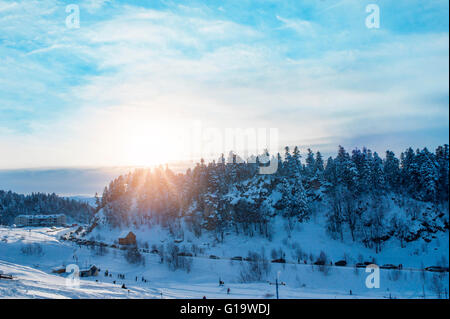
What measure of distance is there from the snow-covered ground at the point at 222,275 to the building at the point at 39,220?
99.9 meters

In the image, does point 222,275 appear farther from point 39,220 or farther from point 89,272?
point 39,220

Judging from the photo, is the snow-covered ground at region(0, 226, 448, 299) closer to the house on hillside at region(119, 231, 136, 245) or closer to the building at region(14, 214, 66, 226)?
the house on hillside at region(119, 231, 136, 245)

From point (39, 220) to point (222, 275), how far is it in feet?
506

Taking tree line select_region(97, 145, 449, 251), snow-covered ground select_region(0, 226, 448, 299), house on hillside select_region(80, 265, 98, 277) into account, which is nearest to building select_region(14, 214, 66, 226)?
tree line select_region(97, 145, 449, 251)

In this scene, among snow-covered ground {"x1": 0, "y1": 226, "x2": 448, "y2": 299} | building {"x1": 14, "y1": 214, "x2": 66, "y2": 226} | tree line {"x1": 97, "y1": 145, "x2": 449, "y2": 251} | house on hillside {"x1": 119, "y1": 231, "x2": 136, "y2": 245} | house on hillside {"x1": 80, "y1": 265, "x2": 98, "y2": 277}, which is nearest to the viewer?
snow-covered ground {"x1": 0, "y1": 226, "x2": 448, "y2": 299}

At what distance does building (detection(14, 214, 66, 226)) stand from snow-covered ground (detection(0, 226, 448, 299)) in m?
99.9

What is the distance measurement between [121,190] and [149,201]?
73.2ft

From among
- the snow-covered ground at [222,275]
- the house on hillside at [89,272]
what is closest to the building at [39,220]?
the snow-covered ground at [222,275]

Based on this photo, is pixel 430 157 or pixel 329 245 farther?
pixel 329 245

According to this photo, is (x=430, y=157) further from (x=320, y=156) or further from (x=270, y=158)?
(x=270, y=158)

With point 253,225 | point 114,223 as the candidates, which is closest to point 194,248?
point 253,225

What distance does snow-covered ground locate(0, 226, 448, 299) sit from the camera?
33.8 meters

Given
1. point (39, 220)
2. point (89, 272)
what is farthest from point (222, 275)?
point (39, 220)
